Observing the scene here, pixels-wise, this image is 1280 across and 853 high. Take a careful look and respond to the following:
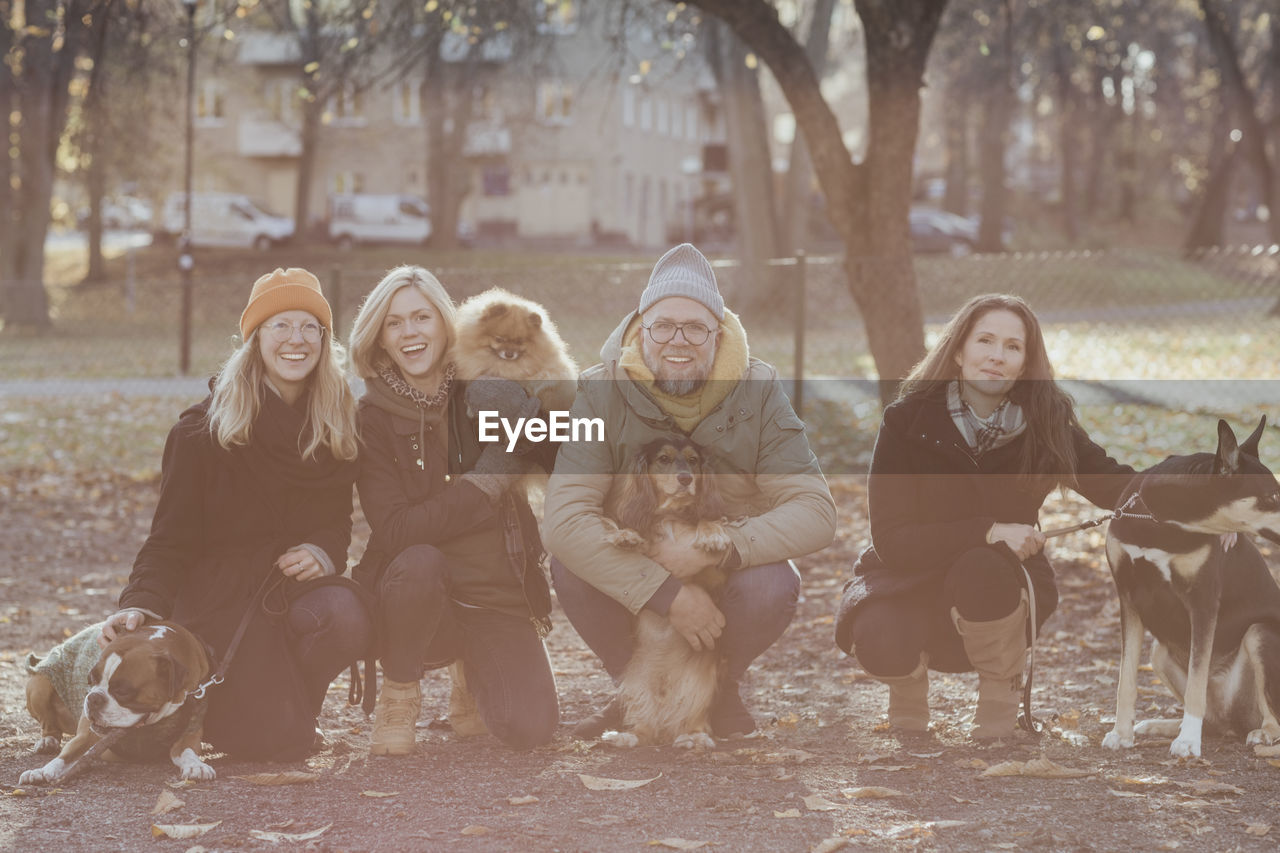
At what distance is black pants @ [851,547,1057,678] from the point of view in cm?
499

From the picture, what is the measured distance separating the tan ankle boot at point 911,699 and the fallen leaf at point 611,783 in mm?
1071

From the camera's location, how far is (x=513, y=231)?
163 ft

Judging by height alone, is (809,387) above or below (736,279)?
below

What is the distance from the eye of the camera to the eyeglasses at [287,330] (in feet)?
16.5

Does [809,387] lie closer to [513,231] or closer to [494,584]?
[494,584]

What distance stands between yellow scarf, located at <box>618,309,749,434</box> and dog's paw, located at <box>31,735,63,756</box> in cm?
237

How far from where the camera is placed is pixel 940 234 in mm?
41188

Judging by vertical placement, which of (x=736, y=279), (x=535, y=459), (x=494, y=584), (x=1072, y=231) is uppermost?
(x=1072, y=231)

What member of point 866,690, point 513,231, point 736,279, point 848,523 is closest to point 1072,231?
point 513,231

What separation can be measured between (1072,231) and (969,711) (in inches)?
1662

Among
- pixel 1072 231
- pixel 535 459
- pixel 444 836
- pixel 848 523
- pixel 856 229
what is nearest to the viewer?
pixel 444 836

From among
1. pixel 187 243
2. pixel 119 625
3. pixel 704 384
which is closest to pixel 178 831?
pixel 119 625

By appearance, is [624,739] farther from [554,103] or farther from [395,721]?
[554,103]

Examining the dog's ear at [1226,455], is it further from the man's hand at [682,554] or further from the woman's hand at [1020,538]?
the man's hand at [682,554]
